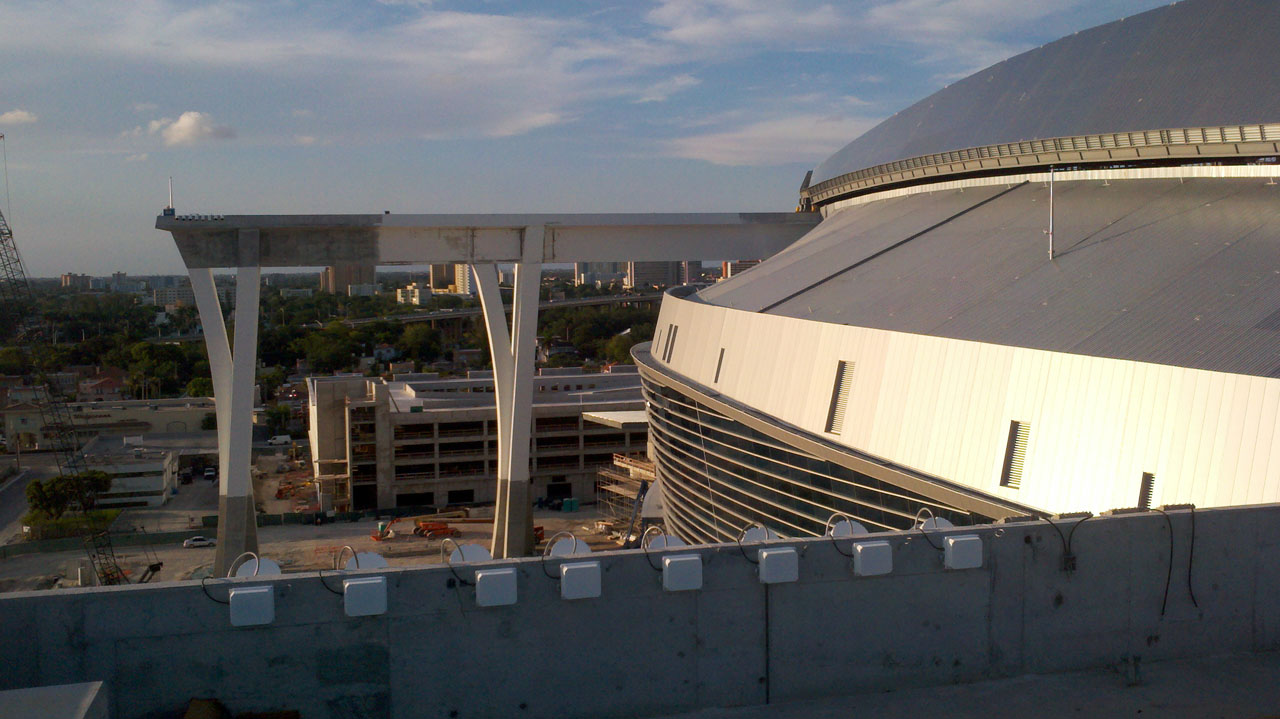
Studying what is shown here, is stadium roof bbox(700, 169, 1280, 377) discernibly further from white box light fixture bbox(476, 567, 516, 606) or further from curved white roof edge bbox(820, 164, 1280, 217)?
white box light fixture bbox(476, 567, 516, 606)

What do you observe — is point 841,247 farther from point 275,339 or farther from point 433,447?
point 275,339

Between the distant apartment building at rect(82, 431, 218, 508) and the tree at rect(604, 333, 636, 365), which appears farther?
the tree at rect(604, 333, 636, 365)

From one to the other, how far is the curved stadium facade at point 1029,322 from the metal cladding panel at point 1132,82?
6 cm

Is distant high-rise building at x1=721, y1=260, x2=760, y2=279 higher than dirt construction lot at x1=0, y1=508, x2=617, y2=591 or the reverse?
higher

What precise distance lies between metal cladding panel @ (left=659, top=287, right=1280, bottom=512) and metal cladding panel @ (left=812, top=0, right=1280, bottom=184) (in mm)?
7942

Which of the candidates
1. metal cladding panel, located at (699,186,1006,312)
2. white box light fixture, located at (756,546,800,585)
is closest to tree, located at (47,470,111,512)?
metal cladding panel, located at (699,186,1006,312)

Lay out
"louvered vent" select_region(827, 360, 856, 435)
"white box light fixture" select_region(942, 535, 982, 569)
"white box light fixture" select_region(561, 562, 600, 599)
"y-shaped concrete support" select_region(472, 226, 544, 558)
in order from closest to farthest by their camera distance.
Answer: "white box light fixture" select_region(561, 562, 600, 599) → "white box light fixture" select_region(942, 535, 982, 569) → "louvered vent" select_region(827, 360, 856, 435) → "y-shaped concrete support" select_region(472, 226, 544, 558)

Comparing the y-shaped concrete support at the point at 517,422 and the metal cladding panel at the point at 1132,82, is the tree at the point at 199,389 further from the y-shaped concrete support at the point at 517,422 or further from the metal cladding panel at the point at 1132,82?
the metal cladding panel at the point at 1132,82

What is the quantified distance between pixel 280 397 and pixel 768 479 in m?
77.8

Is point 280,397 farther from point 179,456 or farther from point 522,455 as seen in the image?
point 522,455

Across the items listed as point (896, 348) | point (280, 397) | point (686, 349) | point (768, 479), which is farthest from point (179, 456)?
point (896, 348)

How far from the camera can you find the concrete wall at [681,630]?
611cm

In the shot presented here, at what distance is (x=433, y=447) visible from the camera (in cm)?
5475

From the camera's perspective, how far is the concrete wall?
6105 mm
